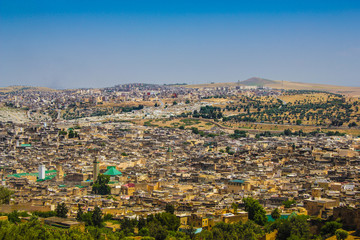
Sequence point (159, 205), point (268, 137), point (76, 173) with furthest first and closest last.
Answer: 1. point (268, 137)
2. point (76, 173)
3. point (159, 205)

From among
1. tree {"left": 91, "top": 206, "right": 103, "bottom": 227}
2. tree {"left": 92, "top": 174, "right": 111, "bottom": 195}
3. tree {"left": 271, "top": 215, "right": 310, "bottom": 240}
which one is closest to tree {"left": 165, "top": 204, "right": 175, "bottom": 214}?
tree {"left": 91, "top": 206, "right": 103, "bottom": 227}

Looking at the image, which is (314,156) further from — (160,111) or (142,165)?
A: (160,111)

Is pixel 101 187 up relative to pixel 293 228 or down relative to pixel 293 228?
down

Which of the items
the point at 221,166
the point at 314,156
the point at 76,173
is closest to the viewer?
the point at 76,173

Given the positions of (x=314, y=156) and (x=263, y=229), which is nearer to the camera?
(x=263, y=229)

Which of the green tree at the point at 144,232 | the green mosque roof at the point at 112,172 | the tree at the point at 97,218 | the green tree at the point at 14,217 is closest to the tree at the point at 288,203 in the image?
the green tree at the point at 144,232

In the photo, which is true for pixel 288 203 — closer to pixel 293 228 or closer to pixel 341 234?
pixel 293 228

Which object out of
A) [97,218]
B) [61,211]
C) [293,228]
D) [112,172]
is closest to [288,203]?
[293,228]

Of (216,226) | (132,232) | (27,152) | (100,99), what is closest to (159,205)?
(132,232)

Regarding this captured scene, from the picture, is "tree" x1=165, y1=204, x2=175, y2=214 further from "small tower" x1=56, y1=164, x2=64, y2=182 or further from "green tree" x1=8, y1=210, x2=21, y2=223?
"small tower" x1=56, y1=164, x2=64, y2=182
